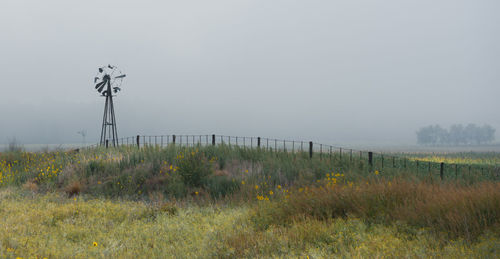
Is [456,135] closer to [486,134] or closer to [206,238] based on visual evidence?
[486,134]

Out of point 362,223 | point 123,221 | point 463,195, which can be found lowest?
point 123,221

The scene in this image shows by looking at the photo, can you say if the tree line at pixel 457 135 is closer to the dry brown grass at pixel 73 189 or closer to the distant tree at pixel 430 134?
the distant tree at pixel 430 134

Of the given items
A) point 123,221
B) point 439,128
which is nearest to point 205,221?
point 123,221

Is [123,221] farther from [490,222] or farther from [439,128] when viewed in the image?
[439,128]

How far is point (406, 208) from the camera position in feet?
19.3

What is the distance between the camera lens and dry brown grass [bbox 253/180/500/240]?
5191 mm

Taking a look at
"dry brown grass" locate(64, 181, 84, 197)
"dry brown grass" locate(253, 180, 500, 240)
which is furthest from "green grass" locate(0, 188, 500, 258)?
"dry brown grass" locate(64, 181, 84, 197)

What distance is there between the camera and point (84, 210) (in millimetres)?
8398

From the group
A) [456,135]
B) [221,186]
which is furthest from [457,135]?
[221,186]

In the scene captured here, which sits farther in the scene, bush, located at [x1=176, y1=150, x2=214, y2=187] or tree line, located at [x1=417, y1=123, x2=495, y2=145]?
tree line, located at [x1=417, y1=123, x2=495, y2=145]

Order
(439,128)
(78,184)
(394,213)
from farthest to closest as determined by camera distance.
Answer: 1. (439,128)
2. (78,184)
3. (394,213)

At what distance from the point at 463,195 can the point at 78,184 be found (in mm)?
11706

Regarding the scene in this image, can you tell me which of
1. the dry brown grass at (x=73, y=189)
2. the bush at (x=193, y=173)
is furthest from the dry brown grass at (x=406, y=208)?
the dry brown grass at (x=73, y=189)

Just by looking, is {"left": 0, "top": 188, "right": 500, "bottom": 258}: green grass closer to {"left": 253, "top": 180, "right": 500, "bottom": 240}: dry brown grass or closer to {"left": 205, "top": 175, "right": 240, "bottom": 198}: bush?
{"left": 253, "top": 180, "right": 500, "bottom": 240}: dry brown grass
